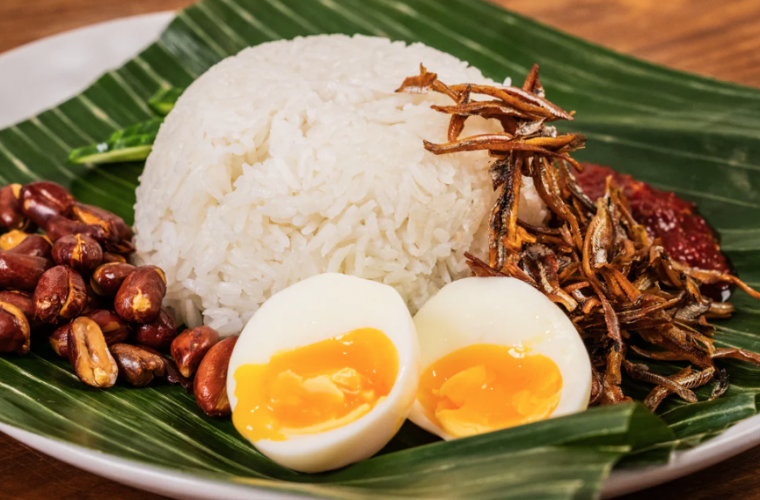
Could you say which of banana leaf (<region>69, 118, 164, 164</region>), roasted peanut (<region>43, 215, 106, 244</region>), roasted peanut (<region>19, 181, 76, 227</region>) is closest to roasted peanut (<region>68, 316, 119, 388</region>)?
roasted peanut (<region>43, 215, 106, 244</region>)

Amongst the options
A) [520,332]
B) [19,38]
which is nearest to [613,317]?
[520,332]

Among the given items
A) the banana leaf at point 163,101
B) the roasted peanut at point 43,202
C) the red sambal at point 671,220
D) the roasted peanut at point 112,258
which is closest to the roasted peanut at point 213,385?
the roasted peanut at point 112,258

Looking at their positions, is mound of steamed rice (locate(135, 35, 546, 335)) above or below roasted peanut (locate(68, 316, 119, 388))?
above

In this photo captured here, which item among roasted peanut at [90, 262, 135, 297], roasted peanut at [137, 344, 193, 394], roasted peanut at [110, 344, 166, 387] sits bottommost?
roasted peanut at [137, 344, 193, 394]

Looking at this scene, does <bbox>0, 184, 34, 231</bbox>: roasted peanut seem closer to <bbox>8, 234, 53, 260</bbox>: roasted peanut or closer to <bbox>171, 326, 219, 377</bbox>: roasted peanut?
<bbox>8, 234, 53, 260</bbox>: roasted peanut

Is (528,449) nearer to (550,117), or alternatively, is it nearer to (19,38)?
(550,117)

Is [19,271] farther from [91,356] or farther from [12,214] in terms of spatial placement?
[12,214]
